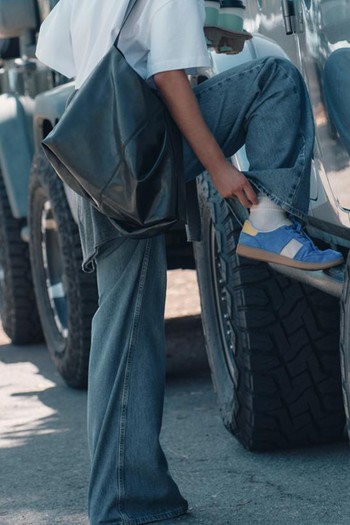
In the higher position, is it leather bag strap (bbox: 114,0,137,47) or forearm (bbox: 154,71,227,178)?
leather bag strap (bbox: 114,0,137,47)

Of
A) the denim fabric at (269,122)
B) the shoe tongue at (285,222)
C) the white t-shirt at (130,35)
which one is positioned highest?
the white t-shirt at (130,35)

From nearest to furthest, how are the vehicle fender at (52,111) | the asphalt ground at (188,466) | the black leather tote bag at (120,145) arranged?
the black leather tote bag at (120,145) < the asphalt ground at (188,466) < the vehicle fender at (52,111)

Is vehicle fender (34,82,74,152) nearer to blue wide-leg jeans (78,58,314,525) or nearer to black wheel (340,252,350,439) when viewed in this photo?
blue wide-leg jeans (78,58,314,525)

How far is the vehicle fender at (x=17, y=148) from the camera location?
6855 mm

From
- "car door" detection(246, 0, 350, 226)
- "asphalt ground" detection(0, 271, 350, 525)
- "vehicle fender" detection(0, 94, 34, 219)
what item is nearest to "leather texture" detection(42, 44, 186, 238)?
"car door" detection(246, 0, 350, 226)

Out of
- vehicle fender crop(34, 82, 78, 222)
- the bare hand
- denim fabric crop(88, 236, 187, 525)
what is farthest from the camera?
vehicle fender crop(34, 82, 78, 222)

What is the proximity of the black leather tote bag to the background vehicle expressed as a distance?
32cm

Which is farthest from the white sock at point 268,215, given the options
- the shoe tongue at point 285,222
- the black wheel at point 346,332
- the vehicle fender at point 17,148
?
the vehicle fender at point 17,148

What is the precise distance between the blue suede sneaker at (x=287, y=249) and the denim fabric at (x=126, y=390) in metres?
0.34

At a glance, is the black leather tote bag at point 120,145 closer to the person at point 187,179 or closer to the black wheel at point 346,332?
the person at point 187,179

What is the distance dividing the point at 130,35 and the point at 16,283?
406 cm

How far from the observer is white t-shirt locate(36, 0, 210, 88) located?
3.38 metres

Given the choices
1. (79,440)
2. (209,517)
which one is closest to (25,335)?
(79,440)

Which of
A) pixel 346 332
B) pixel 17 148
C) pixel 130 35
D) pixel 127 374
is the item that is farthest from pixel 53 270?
pixel 346 332
